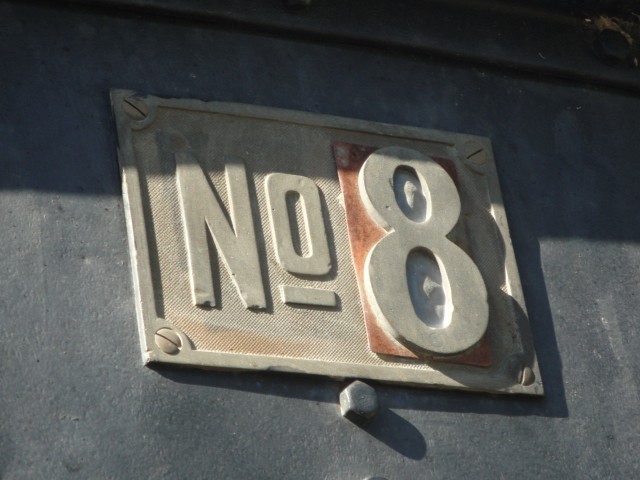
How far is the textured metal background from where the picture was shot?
3.53 meters

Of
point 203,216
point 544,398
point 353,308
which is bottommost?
point 544,398

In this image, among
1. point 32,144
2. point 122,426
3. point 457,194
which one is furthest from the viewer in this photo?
point 457,194

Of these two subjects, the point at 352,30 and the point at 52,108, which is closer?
the point at 52,108

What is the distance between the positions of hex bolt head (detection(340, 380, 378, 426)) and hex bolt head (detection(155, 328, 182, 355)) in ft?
1.32

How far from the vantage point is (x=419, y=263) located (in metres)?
3.97

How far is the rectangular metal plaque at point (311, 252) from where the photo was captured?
372 cm

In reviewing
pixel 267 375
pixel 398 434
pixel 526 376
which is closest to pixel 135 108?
pixel 267 375

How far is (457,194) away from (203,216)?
0.69 metres

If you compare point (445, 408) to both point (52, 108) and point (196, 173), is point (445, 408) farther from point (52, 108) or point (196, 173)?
point (52, 108)

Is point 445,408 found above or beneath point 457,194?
beneath

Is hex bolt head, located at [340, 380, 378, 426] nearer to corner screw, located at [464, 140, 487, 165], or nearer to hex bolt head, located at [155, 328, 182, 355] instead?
hex bolt head, located at [155, 328, 182, 355]

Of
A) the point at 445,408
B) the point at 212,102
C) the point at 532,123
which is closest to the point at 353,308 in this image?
the point at 445,408

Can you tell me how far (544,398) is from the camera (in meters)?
3.98

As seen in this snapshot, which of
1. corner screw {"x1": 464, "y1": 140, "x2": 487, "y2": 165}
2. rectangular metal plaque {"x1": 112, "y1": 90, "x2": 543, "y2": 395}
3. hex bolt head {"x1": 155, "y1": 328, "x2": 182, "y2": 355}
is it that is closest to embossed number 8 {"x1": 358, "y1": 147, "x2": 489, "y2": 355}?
rectangular metal plaque {"x1": 112, "y1": 90, "x2": 543, "y2": 395}
